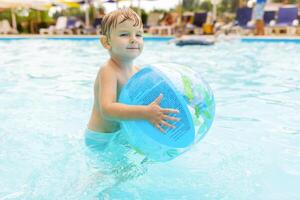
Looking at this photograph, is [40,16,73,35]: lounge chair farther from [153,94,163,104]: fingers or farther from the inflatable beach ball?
[153,94,163,104]: fingers

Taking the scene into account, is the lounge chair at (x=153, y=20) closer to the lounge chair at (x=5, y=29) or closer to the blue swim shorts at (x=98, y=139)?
the lounge chair at (x=5, y=29)

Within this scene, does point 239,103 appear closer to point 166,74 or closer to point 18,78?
point 166,74

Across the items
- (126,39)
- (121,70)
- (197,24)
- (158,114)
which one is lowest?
(197,24)

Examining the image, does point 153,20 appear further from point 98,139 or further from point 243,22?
point 98,139

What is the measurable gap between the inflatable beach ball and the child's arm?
44 mm

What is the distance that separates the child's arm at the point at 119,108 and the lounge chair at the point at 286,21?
15422 mm

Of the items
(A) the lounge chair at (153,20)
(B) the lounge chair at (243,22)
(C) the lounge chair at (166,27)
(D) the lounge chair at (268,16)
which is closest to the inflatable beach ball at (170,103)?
(B) the lounge chair at (243,22)

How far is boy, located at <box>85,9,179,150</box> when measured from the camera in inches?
74.2

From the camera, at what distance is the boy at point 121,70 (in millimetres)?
1884

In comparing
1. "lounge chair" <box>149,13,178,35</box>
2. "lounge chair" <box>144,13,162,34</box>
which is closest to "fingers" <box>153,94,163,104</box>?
"lounge chair" <box>149,13,178,35</box>

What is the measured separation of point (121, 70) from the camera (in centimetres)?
226

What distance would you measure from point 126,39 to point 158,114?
20.5 inches

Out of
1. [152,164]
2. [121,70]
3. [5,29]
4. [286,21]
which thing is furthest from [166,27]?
[121,70]

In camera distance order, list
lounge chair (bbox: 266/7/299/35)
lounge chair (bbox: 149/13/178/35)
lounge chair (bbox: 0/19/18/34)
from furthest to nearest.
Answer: lounge chair (bbox: 0/19/18/34) < lounge chair (bbox: 149/13/178/35) < lounge chair (bbox: 266/7/299/35)
